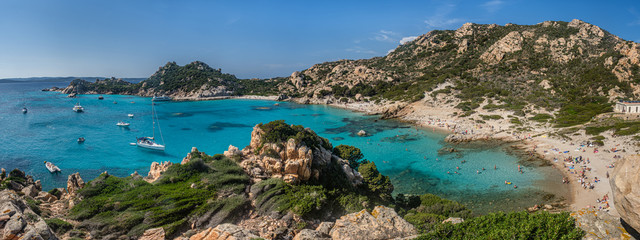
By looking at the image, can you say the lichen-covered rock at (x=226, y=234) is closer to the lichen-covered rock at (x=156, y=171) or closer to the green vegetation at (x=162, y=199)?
the green vegetation at (x=162, y=199)

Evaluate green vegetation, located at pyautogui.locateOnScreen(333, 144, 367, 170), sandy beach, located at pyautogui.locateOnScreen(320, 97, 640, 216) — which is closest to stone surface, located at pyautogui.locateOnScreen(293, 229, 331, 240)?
green vegetation, located at pyautogui.locateOnScreen(333, 144, 367, 170)

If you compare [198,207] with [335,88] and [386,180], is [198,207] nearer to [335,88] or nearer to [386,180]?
[386,180]

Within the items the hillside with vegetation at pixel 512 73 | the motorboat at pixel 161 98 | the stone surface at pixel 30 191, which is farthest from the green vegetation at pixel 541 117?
the motorboat at pixel 161 98

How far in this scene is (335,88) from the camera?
99812 millimetres

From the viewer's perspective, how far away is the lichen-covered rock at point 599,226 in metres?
6.80

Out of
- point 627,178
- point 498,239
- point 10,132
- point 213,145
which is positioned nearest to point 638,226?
point 627,178

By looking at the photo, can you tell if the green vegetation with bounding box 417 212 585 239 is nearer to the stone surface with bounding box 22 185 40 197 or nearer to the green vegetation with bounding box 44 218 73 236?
the green vegetation with bounding box 44 218 73 236

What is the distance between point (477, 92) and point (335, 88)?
156 feet

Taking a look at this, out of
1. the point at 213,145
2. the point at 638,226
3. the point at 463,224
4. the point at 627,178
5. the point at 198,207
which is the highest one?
the point at 627,178

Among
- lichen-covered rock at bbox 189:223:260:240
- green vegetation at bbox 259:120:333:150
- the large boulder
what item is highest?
the large boulder

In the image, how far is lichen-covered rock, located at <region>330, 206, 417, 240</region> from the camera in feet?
31.7

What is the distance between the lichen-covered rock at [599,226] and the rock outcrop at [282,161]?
40.6ft

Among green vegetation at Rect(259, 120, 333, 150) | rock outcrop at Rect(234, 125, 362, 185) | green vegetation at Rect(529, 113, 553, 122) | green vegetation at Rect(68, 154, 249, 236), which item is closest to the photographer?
green vegetation at Rect(68, 154, 249, 236)

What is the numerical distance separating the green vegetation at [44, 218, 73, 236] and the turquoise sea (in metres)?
21.9
